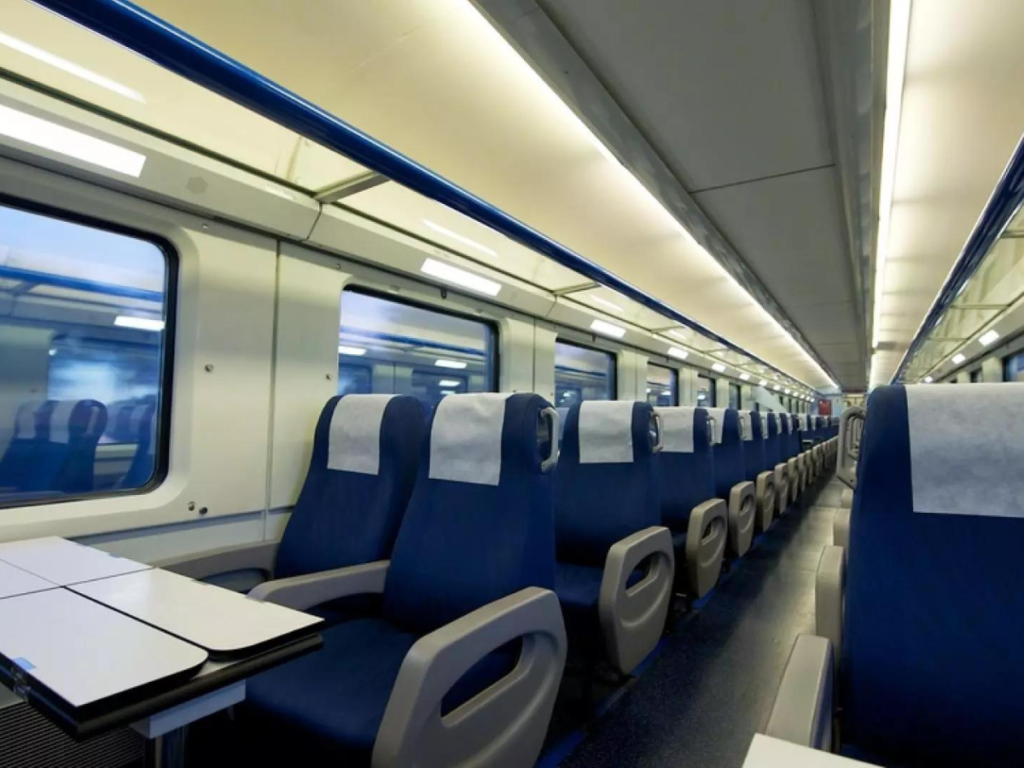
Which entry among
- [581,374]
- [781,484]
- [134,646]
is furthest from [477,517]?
[781,484]

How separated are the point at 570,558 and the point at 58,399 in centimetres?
205

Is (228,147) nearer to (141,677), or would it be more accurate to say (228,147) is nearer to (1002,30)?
(141,677)

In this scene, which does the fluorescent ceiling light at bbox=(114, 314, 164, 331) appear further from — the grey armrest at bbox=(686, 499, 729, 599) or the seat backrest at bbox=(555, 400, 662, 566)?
the grey armrest at bbox=(686, 499, 729, 599)

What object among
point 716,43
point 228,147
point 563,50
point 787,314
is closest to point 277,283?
point 228,147

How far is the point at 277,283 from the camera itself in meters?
2.17

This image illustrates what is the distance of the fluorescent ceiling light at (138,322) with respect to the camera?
186 cm

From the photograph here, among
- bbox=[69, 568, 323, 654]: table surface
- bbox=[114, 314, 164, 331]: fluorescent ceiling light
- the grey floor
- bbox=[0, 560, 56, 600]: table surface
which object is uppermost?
bbox=[114, 314, 164, 331]: fluorescent ceiling light

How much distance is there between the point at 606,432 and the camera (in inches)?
94.0

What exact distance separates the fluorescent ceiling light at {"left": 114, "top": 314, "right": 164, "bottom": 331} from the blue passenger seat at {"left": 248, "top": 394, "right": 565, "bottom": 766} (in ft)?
2.99

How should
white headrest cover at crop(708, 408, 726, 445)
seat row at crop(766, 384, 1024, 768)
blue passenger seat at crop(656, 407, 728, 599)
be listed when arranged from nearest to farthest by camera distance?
seat row at crop(766, 384, 1024, 768) < blue passenger seat at crop(656, 407, 728, 599) < white headrest cover at crop(708, 408, 726, 445)

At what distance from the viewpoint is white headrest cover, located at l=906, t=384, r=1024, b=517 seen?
925 mm

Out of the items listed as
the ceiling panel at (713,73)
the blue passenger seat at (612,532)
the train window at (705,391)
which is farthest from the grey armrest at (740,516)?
the train window at (705,391)

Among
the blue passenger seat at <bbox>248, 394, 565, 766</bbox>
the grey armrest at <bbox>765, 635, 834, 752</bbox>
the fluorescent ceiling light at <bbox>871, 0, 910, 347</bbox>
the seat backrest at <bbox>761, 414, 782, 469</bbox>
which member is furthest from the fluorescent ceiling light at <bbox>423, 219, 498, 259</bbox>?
the seat backrest at <bbox>761, 414, 782, 469</bbox>

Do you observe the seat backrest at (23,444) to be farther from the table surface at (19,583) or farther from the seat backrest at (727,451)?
the seat backrest at (727,451)
